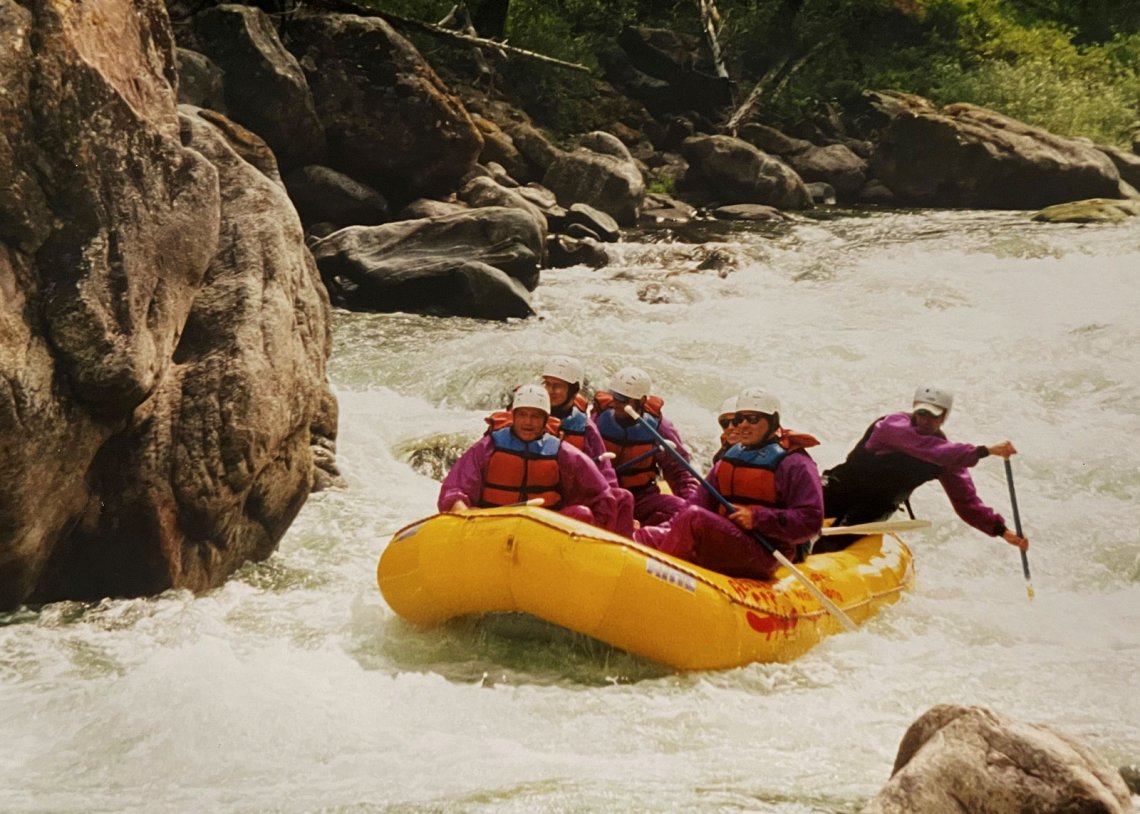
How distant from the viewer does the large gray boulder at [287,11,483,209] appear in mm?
13820

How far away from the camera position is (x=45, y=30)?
4660 mm

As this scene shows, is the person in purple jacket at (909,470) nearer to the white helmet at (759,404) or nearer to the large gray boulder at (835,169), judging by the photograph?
the white helmet at (759,404)

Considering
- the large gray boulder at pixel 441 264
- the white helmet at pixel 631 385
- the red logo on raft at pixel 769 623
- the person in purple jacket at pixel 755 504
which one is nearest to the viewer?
the red logo on raft at pixel 769 623

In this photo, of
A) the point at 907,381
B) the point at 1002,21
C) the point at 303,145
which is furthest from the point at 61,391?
the point at 1002,21

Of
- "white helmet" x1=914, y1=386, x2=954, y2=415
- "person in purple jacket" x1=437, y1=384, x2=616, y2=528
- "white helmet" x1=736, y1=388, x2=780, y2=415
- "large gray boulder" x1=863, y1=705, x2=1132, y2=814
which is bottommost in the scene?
"person in purple jacket" x1=437, y1=384, x2=616, y2=528

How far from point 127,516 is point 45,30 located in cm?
215

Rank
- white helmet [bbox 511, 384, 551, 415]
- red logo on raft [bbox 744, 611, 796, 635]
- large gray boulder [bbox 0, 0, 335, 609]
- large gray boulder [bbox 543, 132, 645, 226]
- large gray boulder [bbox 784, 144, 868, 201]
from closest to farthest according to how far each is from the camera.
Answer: large gray boulder [bbox 0, 0, 335, 609] → red logo on raft [bbox 744, 611, 796, 635] → white helmet [bbox 511, 384, 551, 415] → large gray boulder [bbox 543, 132, 645, 226] → large gray boulder [bbox 784, 144, 868, 201]

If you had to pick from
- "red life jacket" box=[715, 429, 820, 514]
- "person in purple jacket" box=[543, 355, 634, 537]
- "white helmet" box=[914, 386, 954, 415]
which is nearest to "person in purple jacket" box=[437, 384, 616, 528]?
"person in purple jacket" box=[543, 355, 634, 537]

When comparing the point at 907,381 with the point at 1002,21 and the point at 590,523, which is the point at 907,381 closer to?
the point at 590,523

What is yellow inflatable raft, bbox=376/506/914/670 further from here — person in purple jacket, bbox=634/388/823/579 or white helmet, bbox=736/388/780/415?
white helmet, bbox=736/388/780/415

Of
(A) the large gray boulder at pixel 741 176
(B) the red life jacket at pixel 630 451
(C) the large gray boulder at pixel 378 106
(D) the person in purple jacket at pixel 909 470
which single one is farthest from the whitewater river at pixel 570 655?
(A) the large gray boulder at pixel 741 176

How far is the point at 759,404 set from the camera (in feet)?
17.0

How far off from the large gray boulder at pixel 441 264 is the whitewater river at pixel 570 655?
971mm

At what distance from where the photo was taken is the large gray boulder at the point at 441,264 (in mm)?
11672
